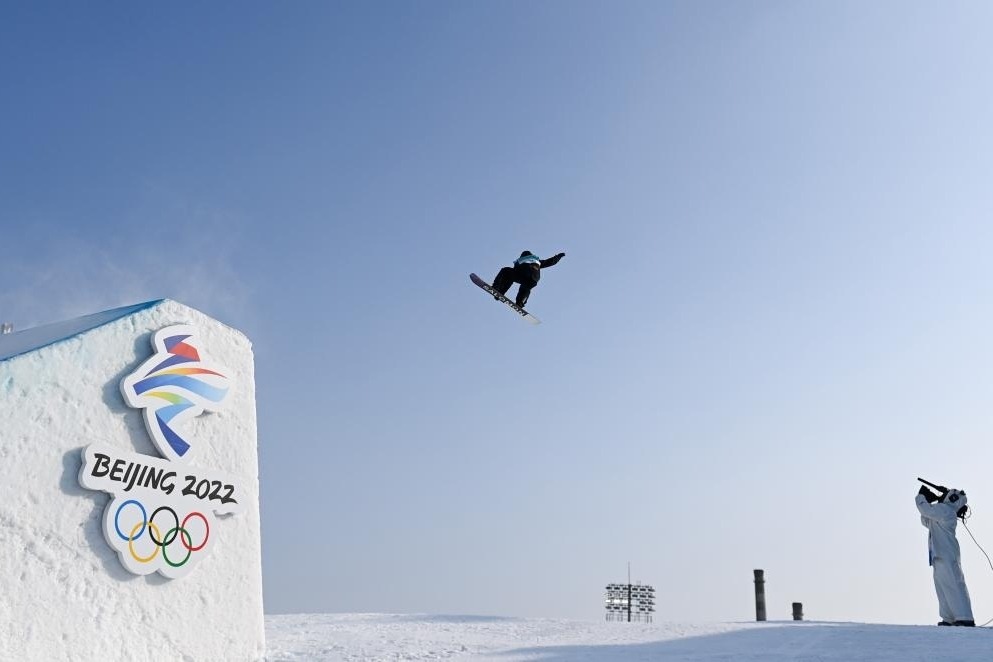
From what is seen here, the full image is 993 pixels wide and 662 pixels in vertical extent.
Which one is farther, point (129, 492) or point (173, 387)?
point (173, 387)

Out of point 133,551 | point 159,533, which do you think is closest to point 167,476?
point 159,533

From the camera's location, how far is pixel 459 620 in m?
13.7

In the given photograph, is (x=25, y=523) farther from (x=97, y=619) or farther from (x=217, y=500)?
(x=217, y=500)

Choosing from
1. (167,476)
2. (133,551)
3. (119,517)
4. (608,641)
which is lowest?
(608,641)

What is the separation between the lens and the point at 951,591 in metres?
16.6

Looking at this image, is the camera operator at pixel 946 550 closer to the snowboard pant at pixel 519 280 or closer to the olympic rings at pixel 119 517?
the snowboard pant at pixel 519 280

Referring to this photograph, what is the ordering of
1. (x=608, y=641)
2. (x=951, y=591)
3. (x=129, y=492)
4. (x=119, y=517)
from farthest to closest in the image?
(x=951, y=591) → (x=608, y=641) → (x=129, y=492) → (x=119, y=517)

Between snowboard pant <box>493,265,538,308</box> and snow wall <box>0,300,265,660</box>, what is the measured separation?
6.91 m

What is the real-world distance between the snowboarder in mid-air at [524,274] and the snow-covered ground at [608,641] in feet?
19.9

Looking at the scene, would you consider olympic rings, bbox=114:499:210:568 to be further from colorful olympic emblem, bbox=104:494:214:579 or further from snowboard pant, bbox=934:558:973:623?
snowboard pant, bbox=934:558:973:623

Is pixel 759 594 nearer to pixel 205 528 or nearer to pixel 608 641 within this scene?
pixel 608 641

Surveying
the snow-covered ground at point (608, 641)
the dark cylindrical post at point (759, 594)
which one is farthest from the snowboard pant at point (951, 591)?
the dark cylindrical post at point (759, 594)

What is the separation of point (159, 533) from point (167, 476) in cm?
59

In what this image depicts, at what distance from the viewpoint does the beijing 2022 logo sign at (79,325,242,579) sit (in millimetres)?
8047
